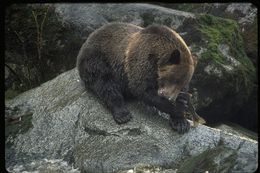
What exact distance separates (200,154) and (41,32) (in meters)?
5.12

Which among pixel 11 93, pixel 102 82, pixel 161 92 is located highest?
pixel 161 92

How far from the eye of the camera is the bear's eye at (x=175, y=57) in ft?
26.1

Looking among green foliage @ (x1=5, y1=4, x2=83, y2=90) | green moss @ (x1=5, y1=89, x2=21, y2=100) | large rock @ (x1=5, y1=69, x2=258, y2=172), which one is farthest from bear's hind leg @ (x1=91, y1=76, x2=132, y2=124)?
green moss @ (x1=5, y1=89, x2=21, y2=100)

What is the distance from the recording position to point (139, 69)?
8.36 meters

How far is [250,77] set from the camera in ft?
37.1

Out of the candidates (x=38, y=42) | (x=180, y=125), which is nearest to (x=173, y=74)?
(x=180, y=125)

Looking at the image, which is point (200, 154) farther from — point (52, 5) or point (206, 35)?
point (52, 5)

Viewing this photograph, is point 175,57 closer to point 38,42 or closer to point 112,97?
point 112,97

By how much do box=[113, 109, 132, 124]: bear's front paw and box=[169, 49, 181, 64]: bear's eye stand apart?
105 cm


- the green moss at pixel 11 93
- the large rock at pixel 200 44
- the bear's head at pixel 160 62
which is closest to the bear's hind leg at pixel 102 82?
the bear's head at pixel 160 62

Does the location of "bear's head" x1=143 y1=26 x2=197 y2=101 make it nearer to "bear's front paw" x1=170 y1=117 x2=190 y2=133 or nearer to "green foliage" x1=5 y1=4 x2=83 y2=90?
"bear's front paw" x1=170 y1=117 x2=190 y2=133

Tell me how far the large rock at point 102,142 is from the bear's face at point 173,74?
573 millimetres

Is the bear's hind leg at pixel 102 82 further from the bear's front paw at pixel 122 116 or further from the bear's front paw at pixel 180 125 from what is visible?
the bear's front paw at pixel 180 125

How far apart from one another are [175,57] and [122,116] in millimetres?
1210
